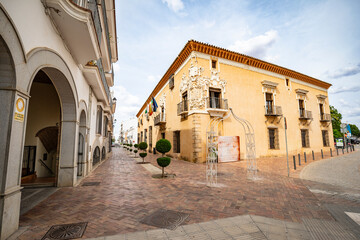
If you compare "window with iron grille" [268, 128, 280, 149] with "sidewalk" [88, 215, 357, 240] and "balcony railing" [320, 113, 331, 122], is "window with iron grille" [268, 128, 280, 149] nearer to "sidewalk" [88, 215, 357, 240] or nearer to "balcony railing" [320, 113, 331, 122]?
"balcony railing" [320, 113, 331, 122]

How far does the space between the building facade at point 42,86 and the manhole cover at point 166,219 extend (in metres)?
2.35

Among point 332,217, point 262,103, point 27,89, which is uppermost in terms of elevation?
point 262,103

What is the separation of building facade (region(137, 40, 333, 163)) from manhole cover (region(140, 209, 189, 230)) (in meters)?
7.47

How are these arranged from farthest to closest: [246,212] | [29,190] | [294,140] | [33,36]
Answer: [294,140], [29,190], [246,212], [33,36]

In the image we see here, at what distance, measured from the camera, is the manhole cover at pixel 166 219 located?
10.5 ft

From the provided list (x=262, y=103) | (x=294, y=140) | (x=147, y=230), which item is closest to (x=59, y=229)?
(x=147, y=230)

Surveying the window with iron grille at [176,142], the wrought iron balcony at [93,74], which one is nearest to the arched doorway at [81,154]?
the wrought iron balcony at [93,74]

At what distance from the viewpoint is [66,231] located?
299 cm

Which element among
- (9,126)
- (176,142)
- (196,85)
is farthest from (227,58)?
(9,126)

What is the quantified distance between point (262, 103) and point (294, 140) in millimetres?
5827

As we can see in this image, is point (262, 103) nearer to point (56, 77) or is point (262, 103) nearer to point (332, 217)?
point (332, 217)

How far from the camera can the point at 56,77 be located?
16.8ft

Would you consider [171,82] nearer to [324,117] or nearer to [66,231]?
[66,231]

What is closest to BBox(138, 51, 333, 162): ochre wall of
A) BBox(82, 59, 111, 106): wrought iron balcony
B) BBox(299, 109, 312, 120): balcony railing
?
BBox(299, 109, 312, 120): balcony railing
